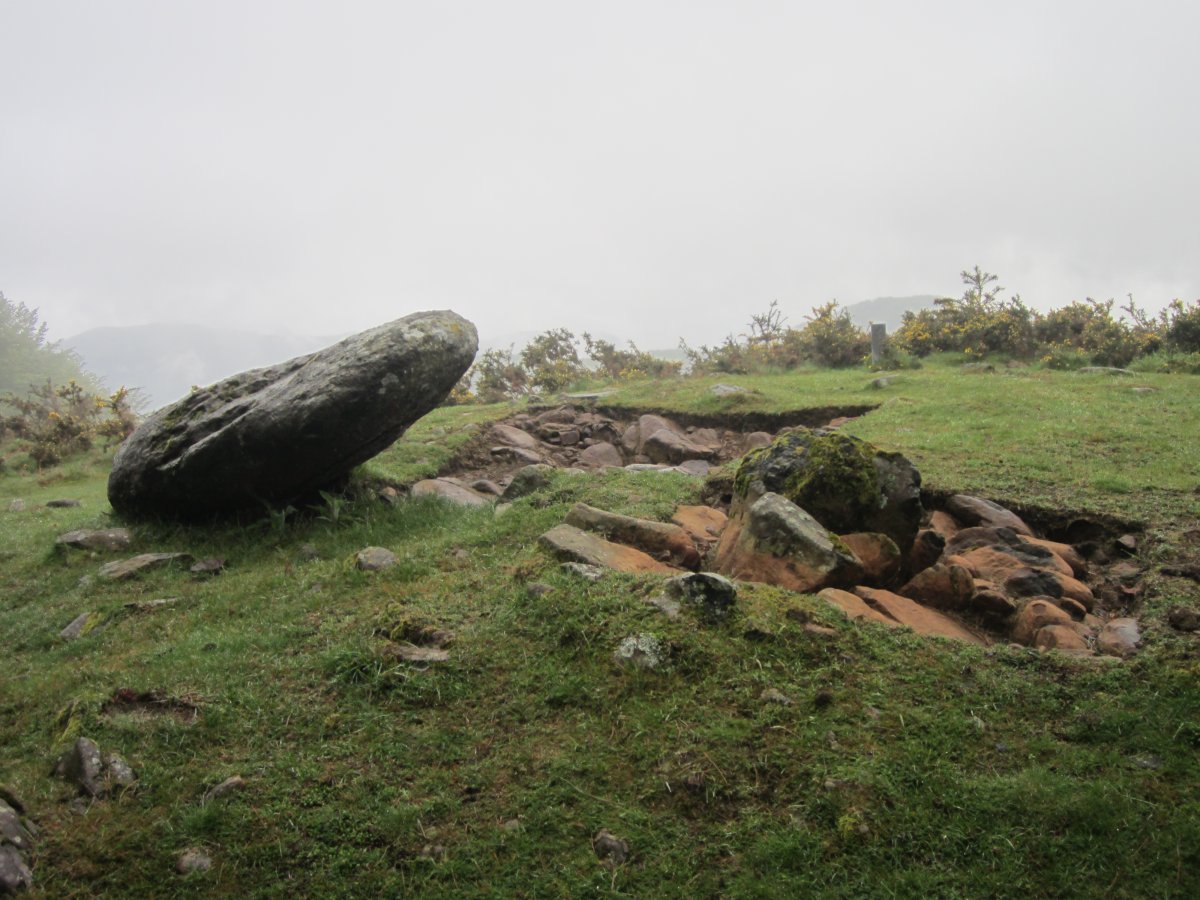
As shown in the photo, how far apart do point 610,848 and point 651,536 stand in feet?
13.6

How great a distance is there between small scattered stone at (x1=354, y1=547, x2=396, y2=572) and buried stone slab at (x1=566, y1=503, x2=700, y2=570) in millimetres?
2076

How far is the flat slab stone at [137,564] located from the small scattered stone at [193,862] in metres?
5.70

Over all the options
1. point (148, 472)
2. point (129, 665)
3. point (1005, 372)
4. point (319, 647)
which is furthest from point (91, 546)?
point (1005, 372)

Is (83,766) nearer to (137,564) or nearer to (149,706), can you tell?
(149,706)

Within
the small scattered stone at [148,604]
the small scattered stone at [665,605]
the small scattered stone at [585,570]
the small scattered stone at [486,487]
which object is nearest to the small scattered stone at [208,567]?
the small scattered stone at [148,604]

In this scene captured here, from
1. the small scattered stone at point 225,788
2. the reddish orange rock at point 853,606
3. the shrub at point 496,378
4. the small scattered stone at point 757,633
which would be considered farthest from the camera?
the shrub at point 496,378

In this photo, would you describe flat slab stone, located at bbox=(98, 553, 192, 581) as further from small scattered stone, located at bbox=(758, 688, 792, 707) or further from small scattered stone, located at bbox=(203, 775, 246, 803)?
small scattered stone, located at bbox=(758, 688, 792, 707)

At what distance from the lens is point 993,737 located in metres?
4.66

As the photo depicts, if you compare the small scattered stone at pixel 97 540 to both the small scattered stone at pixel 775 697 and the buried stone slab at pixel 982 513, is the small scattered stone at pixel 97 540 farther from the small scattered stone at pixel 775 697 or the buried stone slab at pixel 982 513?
→ the buried stone slab at pixel 982 513

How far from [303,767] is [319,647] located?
1.59 meters

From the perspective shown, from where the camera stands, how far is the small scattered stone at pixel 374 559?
26.0 ft

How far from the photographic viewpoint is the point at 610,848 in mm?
4168

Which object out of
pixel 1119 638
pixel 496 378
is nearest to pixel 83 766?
pixel 1119 638

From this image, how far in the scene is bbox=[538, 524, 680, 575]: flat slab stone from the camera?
287 inches
